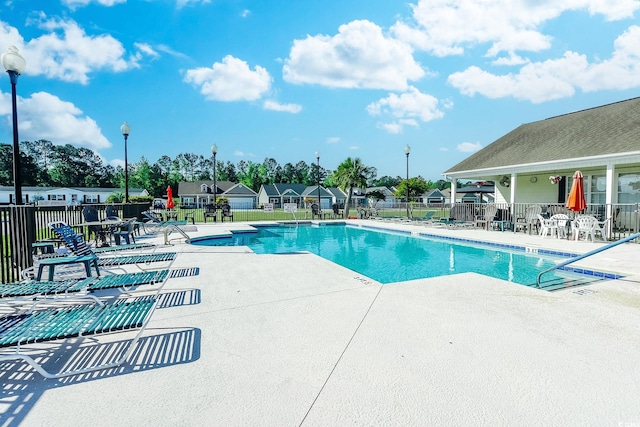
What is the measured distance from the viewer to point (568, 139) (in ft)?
45.9

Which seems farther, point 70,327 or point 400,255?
point 400,255

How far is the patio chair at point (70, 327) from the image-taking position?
225 centimetres

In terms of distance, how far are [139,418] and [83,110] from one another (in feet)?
146

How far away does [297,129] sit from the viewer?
1248 inches

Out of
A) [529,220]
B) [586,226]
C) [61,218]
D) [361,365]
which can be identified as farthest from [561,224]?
[61,218]

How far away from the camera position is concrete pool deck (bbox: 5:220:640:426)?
2.01m

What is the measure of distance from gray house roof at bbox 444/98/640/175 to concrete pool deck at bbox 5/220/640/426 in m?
9.92

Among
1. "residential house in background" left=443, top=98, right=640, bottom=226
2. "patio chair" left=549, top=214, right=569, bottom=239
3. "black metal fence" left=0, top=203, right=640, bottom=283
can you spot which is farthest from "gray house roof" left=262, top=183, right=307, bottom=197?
"patio chair" left=549, top=214, right=569, bottom=239

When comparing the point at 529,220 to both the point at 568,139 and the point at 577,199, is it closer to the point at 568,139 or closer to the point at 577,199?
the point at 577,199

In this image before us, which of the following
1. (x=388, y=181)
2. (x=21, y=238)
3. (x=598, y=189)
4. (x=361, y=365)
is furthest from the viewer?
(x=388, y=181)

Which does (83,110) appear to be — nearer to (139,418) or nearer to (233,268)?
(233,268)

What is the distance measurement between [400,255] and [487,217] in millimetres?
6659

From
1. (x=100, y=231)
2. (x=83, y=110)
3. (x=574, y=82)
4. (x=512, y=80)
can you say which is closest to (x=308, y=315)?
(x=100, y=231)

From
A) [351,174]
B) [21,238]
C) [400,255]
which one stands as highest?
[351,174]
